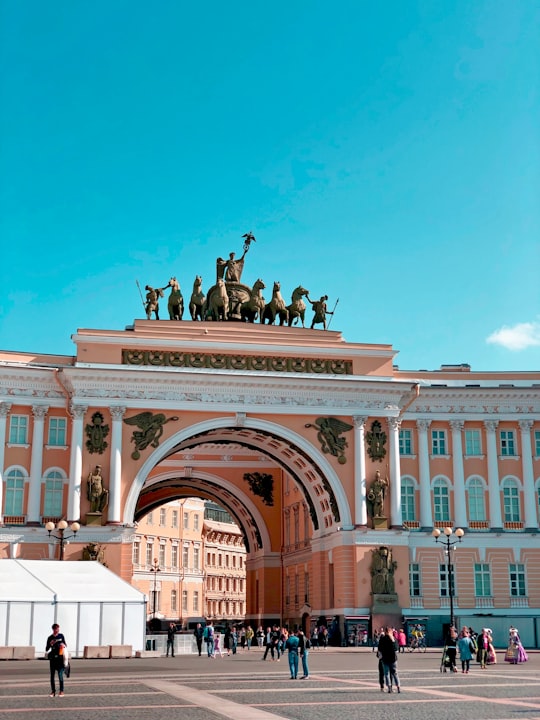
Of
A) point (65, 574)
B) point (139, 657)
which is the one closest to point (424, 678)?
point (139, 657)

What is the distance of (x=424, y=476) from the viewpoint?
5488 cm

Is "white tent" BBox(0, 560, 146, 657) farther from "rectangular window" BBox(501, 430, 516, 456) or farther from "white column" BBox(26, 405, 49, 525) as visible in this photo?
"rectangular window" BBox(501, 430, 516, 456)

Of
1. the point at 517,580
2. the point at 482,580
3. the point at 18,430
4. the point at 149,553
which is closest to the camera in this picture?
the point at 18,430

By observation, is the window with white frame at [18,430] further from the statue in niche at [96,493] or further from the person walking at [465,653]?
the person walking at [465,653]

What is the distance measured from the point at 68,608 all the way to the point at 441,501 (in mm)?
24543

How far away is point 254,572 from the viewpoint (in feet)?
214

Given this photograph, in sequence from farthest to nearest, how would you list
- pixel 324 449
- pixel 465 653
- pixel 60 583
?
1. pixel 324 449
2. pixel 60 583
3. pixel 465 653

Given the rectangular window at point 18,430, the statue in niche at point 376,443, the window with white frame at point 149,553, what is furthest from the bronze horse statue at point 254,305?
the window with white frame at point 149,553

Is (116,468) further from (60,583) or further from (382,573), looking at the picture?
Answer: (382,573)

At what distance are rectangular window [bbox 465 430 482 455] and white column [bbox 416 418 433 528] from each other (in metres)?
2.38

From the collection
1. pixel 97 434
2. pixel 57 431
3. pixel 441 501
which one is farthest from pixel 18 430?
pixel 441 501

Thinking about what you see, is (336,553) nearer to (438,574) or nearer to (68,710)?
(438,574)

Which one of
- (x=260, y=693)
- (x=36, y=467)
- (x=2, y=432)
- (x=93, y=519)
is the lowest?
(x=260, y=693)

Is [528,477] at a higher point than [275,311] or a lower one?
lower
